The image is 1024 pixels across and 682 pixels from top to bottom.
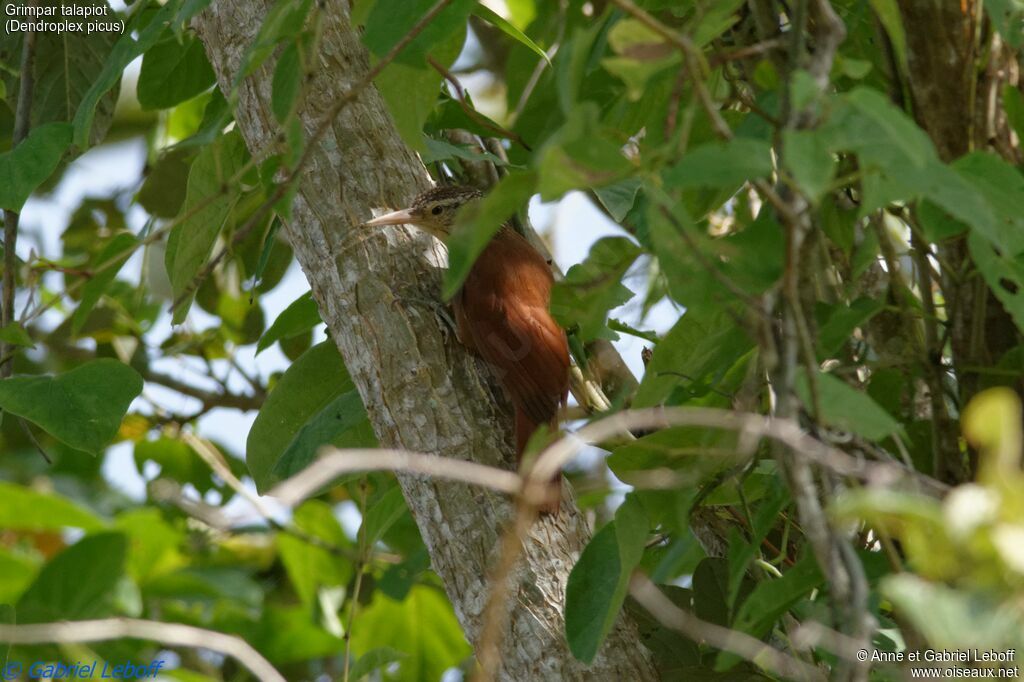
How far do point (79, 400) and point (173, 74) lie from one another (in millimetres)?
1308

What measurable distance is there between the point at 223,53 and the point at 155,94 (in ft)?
2.08

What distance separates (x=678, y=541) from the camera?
279cm

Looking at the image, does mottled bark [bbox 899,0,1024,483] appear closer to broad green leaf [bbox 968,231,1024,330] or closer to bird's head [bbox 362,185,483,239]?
broad green leaf [bbox 968,231,1024,330]

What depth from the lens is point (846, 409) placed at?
133 cm

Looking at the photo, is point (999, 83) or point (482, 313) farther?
point (482, 313)

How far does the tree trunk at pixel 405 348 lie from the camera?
2.41 m

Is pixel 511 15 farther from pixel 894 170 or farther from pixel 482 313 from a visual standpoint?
pixel 894 170

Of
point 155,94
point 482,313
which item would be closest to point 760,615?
point 482,313

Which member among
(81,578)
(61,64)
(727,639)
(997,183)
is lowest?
(727,639)

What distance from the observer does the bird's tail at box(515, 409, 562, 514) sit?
252 cm

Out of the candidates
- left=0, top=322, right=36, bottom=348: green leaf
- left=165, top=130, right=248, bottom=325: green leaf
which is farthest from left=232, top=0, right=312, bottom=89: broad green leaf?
left=0, top=322, right=36, bottom=348: green leaf

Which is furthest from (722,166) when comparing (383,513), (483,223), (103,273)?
(383,513)

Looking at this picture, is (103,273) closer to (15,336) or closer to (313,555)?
(15,336)

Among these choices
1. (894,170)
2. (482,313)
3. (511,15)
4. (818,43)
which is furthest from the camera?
(511,15)
